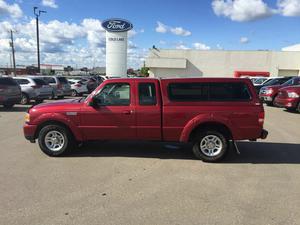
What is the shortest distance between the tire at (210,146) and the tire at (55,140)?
2775 mm

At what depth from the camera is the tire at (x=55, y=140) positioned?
718cm

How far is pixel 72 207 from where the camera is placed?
4543 mm

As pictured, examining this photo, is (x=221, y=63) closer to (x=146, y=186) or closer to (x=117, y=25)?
(x=117, y=25)

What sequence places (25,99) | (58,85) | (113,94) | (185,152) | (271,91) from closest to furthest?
(113,94)
(185,152)
(25,99)
(271,91)
(58,85)

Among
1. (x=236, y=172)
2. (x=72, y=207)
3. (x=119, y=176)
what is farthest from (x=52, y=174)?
(x=236, y=172)

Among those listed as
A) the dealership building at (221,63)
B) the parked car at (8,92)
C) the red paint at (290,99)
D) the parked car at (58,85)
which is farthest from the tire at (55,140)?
the dealership building at (221,63)

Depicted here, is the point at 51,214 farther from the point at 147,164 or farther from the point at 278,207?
the point at 278,207

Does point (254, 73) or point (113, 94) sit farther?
point (254, 73)

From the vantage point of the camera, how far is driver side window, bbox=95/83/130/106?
7.05m

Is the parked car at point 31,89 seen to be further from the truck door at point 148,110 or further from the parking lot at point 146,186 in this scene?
the truck door at point 148,110

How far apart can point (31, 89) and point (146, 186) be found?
14.8 metres

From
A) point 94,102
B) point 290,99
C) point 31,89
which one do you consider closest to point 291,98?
point 290,99

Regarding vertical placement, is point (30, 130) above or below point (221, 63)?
below

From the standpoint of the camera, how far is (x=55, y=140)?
7.25m
